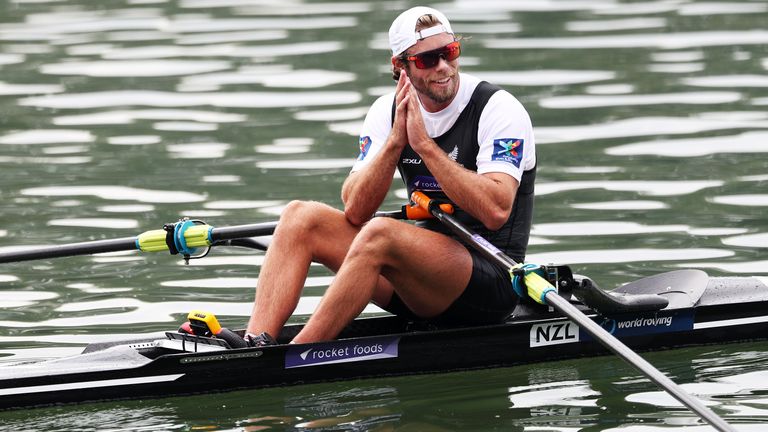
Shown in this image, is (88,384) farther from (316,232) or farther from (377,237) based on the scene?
(377,237)

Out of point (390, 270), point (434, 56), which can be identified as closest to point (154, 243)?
point (390, 270)

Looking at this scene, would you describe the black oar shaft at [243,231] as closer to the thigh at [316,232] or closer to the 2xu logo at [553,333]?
the thigh at [316,232]

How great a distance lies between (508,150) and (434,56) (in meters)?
0.65

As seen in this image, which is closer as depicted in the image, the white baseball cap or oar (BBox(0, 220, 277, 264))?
the white baseball cap

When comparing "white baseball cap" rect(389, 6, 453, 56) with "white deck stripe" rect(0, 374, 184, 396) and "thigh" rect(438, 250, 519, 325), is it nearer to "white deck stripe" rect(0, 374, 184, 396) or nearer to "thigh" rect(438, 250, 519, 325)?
"thigh" rect(438, 250, 519, 325)

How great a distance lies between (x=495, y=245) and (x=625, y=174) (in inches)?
202

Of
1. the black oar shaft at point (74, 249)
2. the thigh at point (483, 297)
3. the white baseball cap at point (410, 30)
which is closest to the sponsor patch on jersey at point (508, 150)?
the thigh at point (483, 297)

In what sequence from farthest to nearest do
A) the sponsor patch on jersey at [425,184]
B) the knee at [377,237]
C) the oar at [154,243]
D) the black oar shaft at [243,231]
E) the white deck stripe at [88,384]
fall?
the oar at [154,243] → the black oar shaft at [243,231] → the sponsor patch on jersey at [425,184] → the knee at [377,237] → the white deck stripe at [88,384]

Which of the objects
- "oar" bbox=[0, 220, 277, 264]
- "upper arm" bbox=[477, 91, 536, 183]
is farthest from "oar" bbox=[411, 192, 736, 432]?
"oar" bbox=[0, 220, 277, 264]

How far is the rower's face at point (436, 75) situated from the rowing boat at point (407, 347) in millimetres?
1137

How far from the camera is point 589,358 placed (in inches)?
337

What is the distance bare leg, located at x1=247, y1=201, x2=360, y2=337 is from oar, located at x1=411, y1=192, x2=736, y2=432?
54cm

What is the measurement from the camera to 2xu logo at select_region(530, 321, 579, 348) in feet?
27.4

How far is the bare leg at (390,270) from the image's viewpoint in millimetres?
7871
